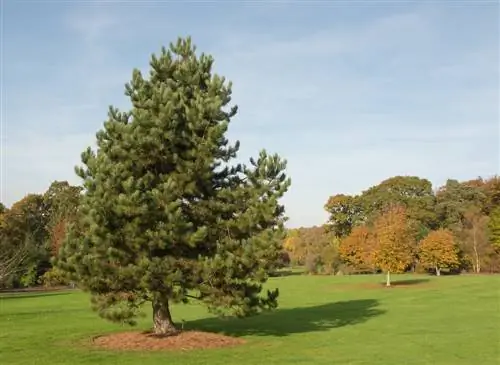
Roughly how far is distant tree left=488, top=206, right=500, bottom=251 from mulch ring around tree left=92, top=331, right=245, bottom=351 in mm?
65379

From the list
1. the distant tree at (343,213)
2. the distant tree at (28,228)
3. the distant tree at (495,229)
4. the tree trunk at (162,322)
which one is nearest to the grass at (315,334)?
the tree trunk at (162,322)

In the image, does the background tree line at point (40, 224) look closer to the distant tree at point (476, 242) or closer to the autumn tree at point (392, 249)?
the autumn tree at point (392, 249)

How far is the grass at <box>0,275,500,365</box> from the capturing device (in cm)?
1673

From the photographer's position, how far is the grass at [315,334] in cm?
1673

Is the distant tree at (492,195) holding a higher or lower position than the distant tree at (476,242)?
higher

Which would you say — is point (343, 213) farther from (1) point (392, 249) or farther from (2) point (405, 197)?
(1) point (392, 249)

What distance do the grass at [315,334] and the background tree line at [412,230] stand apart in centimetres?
1776

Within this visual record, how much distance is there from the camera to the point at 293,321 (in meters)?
27.7

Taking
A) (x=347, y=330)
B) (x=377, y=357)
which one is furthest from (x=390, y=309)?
(x=377, y=357)

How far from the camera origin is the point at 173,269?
A: 17.9 metres

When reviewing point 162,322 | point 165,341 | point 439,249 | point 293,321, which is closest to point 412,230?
point 439,249

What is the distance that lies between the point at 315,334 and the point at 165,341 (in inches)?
259

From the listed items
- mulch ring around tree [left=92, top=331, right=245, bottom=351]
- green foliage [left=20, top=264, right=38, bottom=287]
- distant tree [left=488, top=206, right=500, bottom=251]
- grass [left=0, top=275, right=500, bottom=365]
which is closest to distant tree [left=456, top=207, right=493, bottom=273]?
distant tree [left=488, top=206, right=500, bottom=251]

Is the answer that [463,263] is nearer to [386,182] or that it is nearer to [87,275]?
[386,182]
